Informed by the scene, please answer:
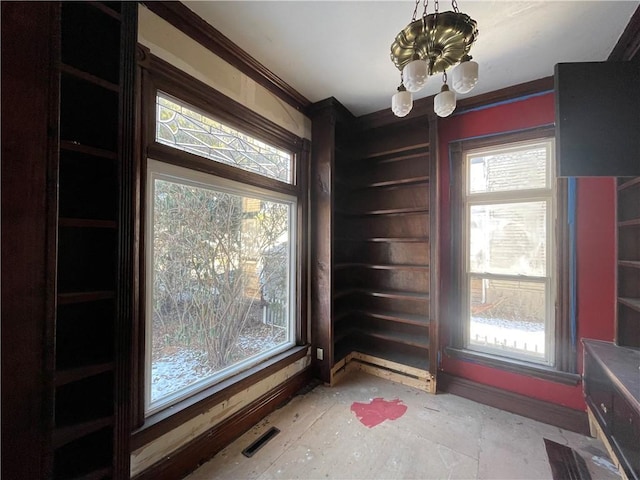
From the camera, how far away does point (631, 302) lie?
1.78 metres

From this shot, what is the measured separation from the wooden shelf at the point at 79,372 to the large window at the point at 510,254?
2802 mm

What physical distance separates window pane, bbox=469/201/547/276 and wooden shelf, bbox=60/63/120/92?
2934mm

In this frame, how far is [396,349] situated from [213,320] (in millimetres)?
2183

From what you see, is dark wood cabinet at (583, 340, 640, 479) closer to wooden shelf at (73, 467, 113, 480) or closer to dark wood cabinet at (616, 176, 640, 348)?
dark wood cabinet at (616, 176, 640, 348)

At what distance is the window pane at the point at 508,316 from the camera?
2.39 meters

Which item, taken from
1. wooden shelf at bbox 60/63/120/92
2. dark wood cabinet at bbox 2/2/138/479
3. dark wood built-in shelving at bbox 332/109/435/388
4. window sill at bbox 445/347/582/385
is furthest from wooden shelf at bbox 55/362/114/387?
window sill at bbox 445/347/582/385

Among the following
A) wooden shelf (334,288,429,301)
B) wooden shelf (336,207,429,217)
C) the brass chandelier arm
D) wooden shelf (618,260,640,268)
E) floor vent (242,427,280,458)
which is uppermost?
the brass chandelier arm

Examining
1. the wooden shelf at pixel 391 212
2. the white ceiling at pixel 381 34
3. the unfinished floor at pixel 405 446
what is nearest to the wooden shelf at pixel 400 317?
the unfinished floor at pixel 405 446

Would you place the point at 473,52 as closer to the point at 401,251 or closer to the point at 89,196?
the point at 401,251

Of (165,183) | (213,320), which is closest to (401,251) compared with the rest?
(213,320)

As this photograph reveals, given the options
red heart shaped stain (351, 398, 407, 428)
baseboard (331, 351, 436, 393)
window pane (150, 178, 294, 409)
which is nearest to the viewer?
window pane (150, 178, 294, 409)

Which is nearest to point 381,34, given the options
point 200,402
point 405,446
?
point 200,402

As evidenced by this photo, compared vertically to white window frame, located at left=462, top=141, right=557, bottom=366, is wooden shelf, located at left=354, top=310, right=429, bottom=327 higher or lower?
lower

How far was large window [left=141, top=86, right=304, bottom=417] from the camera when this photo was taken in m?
1.61
